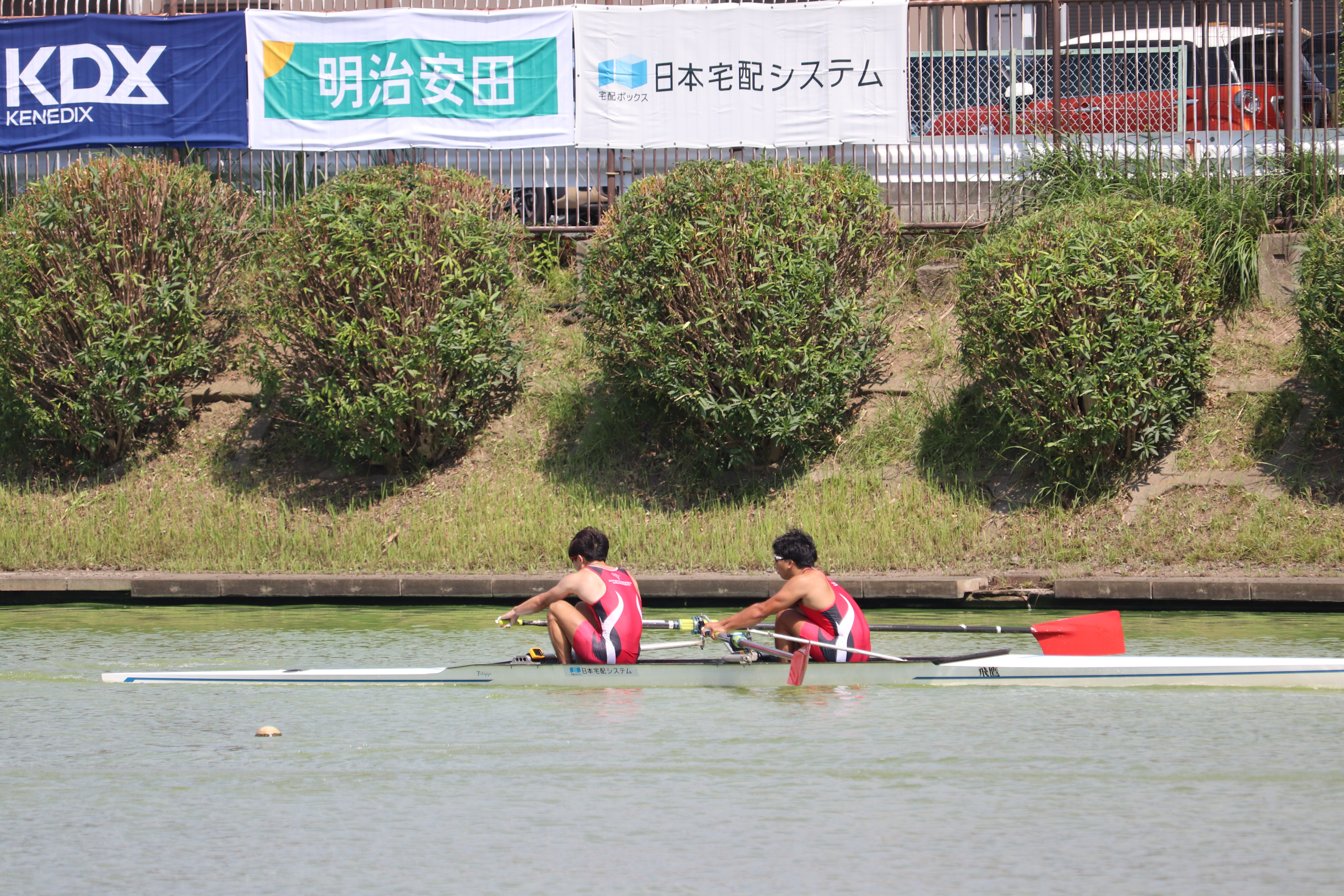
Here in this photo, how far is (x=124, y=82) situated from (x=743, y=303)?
28.1 ft

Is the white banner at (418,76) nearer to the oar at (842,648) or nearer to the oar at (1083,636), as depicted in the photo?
the oar at (842,648)

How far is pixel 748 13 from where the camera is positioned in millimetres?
16969

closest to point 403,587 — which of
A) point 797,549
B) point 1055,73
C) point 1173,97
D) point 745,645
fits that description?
point 745,645

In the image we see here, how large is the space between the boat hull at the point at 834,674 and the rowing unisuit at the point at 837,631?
17 centimetres

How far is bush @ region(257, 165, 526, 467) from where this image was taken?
14.6 m

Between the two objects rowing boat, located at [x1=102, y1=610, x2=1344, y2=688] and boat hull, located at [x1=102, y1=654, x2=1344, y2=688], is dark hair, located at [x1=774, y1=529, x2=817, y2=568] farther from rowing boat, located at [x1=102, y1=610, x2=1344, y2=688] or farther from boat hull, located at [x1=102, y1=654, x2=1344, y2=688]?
boat hull, located at [x1=102, y1=654, x2=1344, y2=688]

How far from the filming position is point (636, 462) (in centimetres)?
1527

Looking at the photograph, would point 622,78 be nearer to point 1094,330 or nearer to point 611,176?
point 611,176

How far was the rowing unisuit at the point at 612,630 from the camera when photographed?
9328mm

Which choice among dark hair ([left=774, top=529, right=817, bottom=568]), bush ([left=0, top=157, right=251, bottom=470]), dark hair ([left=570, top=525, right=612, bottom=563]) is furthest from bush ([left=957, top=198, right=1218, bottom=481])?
bush ([left=0, top=157, right=251, bottom=470])

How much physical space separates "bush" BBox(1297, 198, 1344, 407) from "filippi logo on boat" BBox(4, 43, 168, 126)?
12.5 metres

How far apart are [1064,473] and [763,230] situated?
3.59 meters

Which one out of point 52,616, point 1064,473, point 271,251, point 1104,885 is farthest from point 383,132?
point 1104,885

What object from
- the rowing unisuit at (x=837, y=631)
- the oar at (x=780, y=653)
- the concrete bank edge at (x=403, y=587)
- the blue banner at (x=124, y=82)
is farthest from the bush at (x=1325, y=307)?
the blue banner at (x=124, y=82)
